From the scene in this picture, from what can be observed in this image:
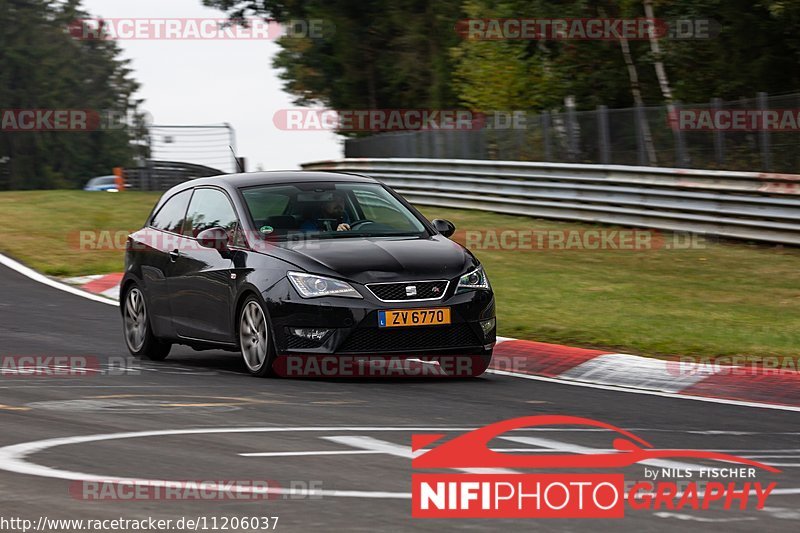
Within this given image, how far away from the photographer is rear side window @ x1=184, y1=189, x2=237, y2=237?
10.6 metres

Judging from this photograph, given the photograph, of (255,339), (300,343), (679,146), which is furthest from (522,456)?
(679,146)

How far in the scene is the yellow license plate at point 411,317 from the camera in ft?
30.6

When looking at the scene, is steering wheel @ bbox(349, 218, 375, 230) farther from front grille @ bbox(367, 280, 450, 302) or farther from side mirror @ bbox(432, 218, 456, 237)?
front grille @ bbox(367, 280, 450, 302)

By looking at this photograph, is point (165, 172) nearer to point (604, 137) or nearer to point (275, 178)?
point (604, 137)

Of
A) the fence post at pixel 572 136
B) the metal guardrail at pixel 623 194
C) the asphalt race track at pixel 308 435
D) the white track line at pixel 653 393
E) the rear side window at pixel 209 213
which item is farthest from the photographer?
the fence post at pixel 572 136

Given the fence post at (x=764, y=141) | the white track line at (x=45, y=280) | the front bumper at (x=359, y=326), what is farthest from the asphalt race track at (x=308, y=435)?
the fence post at (x=764, y=141)

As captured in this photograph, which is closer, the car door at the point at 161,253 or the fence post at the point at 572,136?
the car door at the point at 161,253

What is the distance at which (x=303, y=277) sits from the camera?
31.1 feet

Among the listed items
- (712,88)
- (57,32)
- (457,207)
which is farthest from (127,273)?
(57,32)

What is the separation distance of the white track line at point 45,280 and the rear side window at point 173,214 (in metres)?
3.64

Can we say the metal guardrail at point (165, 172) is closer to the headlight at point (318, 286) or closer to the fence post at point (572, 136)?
the fence post at point (572, 136)

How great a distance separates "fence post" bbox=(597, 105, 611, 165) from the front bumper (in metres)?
14.3

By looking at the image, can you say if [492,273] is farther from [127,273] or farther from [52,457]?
[52,457]

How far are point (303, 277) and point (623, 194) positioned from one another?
44.2ft
